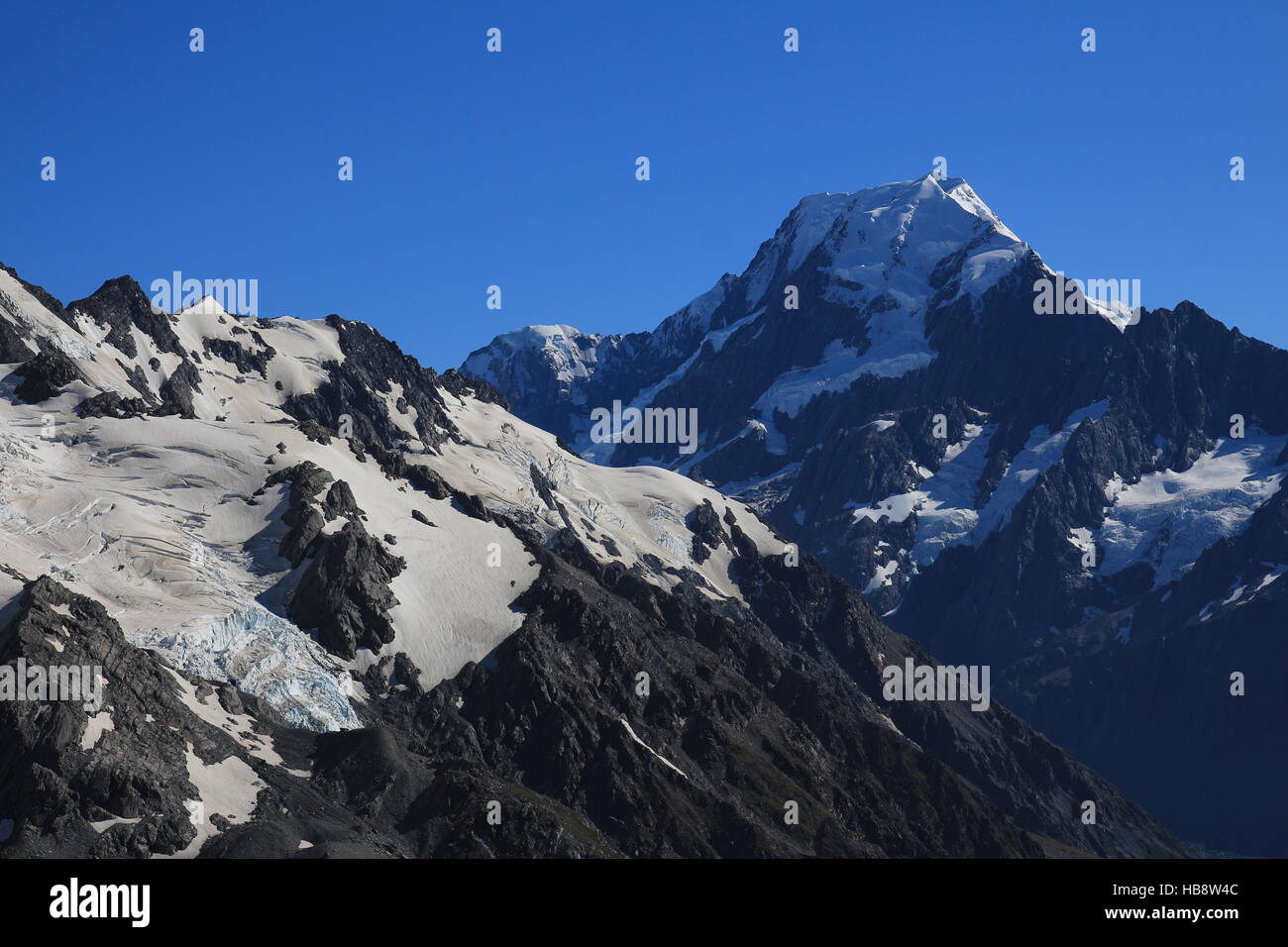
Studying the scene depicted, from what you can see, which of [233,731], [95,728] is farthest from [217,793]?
[233,731]

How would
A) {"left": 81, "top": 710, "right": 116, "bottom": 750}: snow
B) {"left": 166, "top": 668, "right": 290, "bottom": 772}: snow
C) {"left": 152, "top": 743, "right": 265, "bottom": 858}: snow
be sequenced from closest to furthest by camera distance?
1. {"left": 152, "top": 743, "right": 265, "bottom": 858}: snow
2. {"left": 81, "top": 710, "right": 116, "bottom": 750}: snow
3. {"left": 166, "top": 668, "right": 290, "bottom": 772}: snow

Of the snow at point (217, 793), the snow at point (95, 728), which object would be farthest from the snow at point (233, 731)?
the snow at point (95, 728)

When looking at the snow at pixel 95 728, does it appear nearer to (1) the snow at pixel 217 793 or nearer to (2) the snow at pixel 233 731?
(1) the snow at pixel 217 793

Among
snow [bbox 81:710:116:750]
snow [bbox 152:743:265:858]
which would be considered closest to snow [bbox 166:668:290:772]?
snow [bbox 152:743:265:858]

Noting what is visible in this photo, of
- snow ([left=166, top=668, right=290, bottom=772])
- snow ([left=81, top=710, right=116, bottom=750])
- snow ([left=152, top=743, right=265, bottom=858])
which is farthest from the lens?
snow ([left=166, top=668, right=290, bottom=772])

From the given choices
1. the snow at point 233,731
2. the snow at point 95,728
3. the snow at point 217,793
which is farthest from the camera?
the snow at point 233,731

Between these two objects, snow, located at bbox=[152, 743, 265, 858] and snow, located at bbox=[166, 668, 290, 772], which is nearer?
snow, located at bbox=[152, 743, 265, 858]

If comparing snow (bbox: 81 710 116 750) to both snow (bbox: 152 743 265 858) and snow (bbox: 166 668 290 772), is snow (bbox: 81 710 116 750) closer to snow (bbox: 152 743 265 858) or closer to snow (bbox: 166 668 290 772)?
snow (bbox: 152 743 265 858)

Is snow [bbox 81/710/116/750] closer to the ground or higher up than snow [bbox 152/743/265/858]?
higher up

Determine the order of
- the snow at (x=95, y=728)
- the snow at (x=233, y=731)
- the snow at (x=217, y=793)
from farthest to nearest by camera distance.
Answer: the snow at (x=233, y=731)
the snow at (x=95, y=728)
the snow at (x=217, y=793)
